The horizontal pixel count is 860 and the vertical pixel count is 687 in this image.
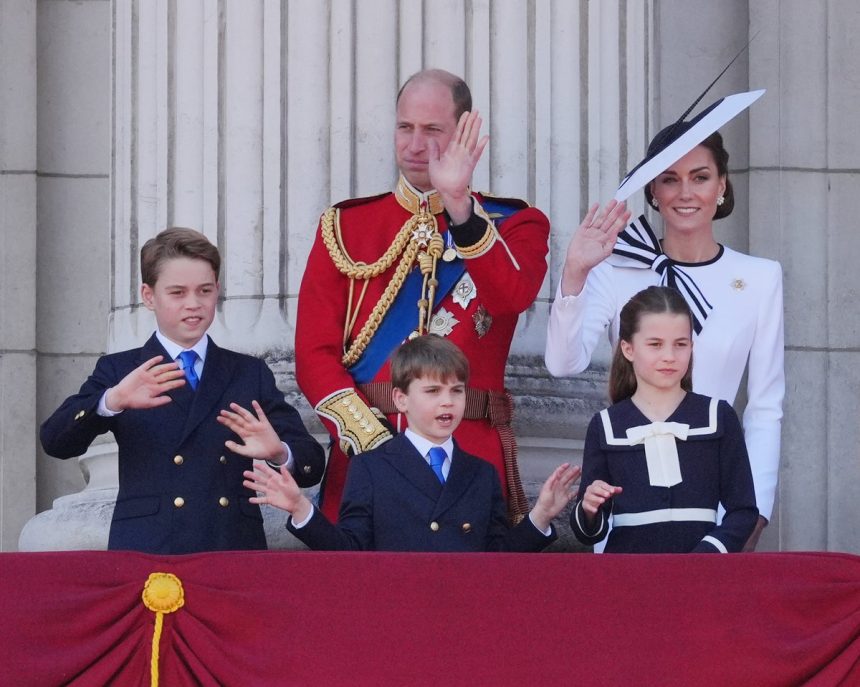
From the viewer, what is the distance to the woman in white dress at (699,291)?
5.37 meters

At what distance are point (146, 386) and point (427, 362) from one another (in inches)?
27.3

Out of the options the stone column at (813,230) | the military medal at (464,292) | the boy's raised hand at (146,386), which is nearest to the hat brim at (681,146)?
the military medal at (464,292)

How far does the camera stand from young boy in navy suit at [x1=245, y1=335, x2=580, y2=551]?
4977 millimetres

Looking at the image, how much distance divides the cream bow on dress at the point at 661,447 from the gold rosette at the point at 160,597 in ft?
3.92

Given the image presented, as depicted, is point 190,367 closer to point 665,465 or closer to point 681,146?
point 665,465

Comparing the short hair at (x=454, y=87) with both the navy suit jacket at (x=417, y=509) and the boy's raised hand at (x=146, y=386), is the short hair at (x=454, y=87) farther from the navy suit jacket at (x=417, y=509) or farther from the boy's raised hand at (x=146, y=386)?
the boy's raised hand at (x=146, y=386)

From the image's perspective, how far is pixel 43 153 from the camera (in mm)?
8062

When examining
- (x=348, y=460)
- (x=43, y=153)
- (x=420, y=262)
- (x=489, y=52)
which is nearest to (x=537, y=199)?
(x=489, y=52)

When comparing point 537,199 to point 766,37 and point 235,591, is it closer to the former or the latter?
point 766,37

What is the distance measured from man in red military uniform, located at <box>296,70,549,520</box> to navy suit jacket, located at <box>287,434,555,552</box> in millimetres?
294

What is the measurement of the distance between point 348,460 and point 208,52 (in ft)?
5.61

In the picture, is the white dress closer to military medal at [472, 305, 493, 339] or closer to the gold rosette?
military medal at [472, 305, 493, 339]

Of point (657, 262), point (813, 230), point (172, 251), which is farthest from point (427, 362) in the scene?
point (813, 230)

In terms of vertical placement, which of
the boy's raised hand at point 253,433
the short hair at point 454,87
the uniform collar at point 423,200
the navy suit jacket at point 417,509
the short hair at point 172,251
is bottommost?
the navy suit jacket at point 417,509
